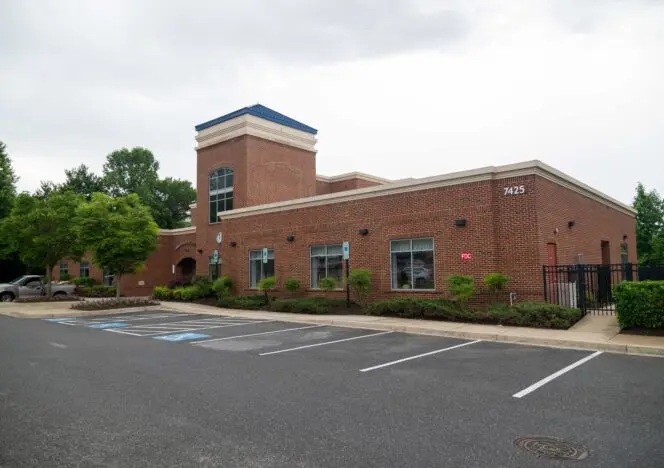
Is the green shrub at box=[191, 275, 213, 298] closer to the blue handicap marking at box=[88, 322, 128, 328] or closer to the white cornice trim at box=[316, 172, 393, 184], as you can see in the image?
the blue handicap marking at box=[88, 322, 128, 328]

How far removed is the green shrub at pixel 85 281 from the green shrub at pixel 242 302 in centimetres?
2068

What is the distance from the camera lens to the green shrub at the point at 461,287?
1595cm

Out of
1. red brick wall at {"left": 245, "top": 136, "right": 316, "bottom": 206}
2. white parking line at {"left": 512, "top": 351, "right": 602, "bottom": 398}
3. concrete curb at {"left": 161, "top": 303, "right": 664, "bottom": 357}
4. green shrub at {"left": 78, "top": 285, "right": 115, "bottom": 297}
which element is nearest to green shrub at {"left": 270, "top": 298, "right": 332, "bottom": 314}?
concrete curb at {"left": 161, "top": 303, "right": 664, "bottom": 357}

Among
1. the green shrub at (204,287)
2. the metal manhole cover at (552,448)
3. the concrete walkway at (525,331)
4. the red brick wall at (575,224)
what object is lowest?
the metal manhole cover at (552,448)

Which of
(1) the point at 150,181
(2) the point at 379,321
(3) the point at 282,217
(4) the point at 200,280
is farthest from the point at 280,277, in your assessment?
(1) the point at 150,181

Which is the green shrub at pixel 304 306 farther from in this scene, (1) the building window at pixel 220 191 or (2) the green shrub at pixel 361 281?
(1) the building window at pixel 220 191

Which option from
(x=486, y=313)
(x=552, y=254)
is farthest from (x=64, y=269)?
(x=552, y=254)

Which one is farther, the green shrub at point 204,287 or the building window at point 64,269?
the building window at point 64,269

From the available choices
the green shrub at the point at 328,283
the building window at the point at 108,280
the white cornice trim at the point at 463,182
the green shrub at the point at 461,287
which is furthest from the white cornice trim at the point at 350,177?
the green shrub at the point at 461,287

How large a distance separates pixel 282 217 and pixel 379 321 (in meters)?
9.79

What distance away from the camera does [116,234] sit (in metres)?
25.3

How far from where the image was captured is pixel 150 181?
69.1 meters

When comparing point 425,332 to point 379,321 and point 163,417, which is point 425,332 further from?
point 163,417

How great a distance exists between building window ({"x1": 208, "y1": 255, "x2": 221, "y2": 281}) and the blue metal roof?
861 cm
